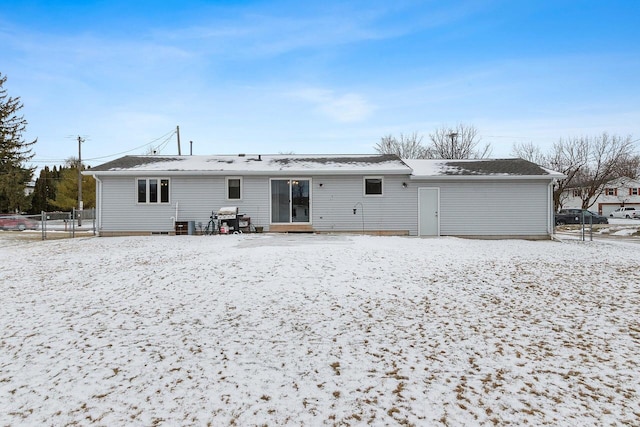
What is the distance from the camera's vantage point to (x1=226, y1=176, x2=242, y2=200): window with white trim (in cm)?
1468

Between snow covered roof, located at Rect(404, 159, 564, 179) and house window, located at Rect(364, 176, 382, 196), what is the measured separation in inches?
54.3

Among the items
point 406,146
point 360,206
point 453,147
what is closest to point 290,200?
point 360,206

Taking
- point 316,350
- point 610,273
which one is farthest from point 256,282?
point 610,273

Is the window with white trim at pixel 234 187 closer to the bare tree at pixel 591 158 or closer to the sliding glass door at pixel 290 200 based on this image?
the sliding glass door at pixel 290 200

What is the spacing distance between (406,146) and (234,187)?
29.2 meters

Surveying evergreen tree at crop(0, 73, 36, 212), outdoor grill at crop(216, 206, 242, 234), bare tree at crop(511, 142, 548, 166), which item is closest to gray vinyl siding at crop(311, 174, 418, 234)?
outdoor grill at crop(216, 206, 242, 234)

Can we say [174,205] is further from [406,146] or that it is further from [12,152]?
[406,146]

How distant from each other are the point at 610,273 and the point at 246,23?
15625 mm

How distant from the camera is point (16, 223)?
71.1 feet

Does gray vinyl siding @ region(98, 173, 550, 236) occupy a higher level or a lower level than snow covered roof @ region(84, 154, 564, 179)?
lower

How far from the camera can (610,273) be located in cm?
773

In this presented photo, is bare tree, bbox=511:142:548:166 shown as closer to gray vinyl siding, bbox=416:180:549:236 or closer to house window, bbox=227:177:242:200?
gray vinyl siding, bbox=416:180:549:236

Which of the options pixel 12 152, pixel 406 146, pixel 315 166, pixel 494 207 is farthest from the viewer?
pixel 406 146

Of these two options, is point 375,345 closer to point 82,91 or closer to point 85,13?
point 85,13
